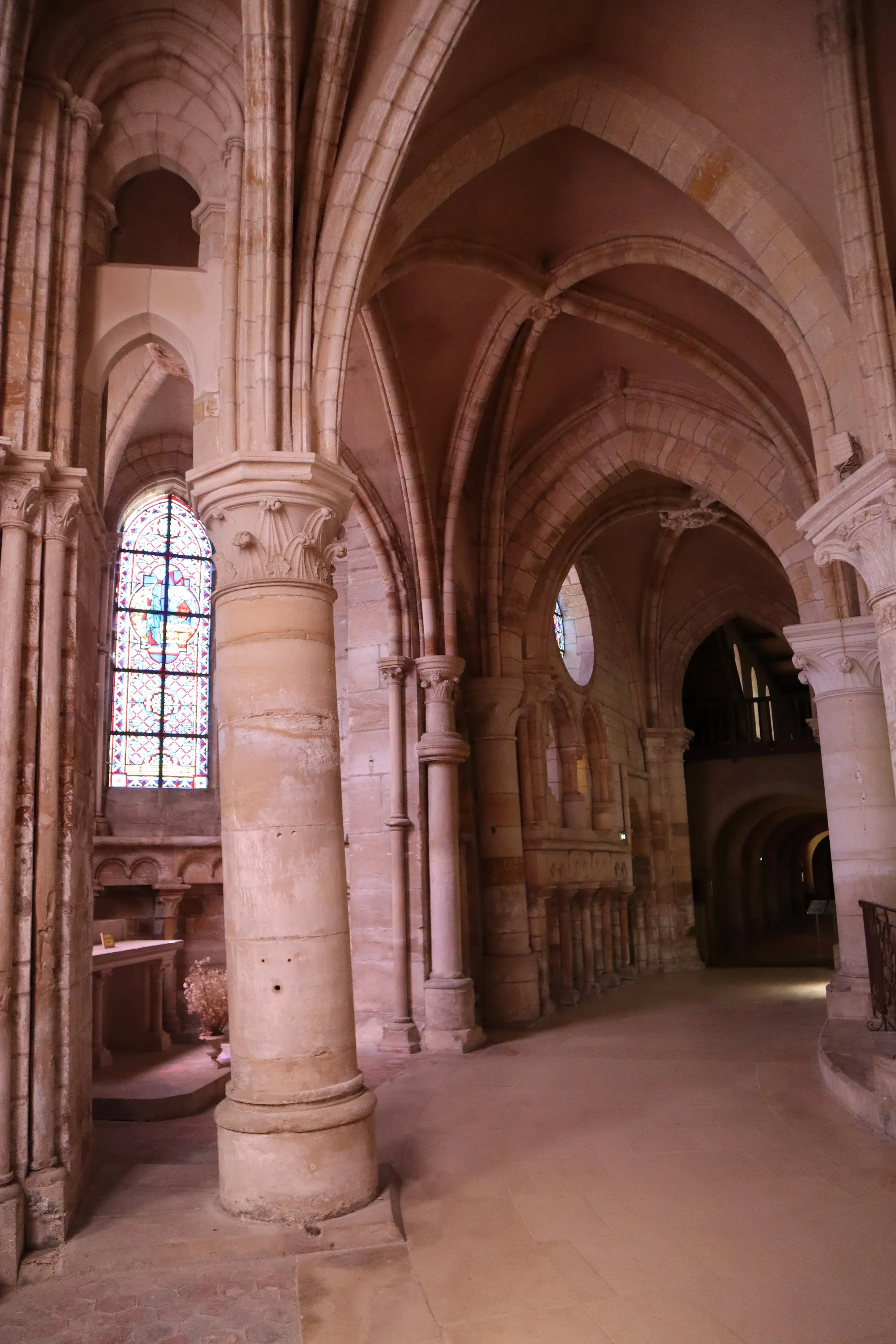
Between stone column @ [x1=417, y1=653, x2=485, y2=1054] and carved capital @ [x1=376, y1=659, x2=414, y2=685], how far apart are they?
Answer: 0.43 feet

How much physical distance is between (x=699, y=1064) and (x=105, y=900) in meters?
6.39

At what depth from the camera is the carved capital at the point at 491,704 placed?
34.9 feet

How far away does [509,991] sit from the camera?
10.2m

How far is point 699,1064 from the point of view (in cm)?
780

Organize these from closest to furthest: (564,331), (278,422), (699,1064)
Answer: (278,422) → (699,1064) → (564,331)

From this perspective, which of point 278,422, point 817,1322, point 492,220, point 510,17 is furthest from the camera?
point 492,220

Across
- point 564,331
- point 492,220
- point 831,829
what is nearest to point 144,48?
point 492,220

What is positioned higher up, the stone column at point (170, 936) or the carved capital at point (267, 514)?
the carved capital at point (267, 514)

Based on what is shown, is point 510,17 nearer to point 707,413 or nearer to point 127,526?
point 707,413

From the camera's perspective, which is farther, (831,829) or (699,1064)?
(831,829)

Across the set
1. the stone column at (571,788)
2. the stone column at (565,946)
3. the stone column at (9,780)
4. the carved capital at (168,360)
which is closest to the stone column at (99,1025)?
the stone column at (9,780)

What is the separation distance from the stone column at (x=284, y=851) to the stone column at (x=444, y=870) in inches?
172

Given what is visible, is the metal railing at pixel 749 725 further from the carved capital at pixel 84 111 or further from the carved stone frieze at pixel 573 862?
the carved capital at pixel 84 111

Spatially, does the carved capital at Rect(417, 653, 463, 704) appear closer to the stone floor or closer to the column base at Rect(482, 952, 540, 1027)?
the column base at Rect(482, 952, 540, 1027)
